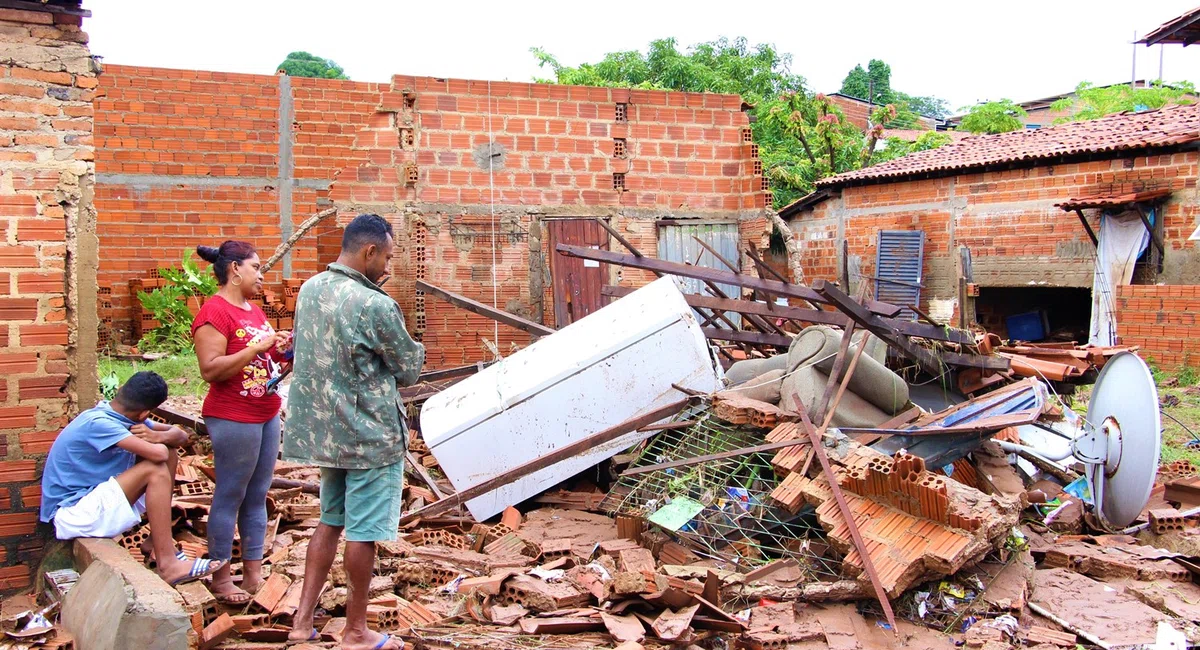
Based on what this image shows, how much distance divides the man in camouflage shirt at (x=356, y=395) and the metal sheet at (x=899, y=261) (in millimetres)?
15712

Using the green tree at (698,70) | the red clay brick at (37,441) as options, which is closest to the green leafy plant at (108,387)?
the red clay brick at (37,441)

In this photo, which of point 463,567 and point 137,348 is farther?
point 137,348

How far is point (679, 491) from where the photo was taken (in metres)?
5.66

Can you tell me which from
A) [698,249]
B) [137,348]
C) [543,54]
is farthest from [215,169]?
[543,54]

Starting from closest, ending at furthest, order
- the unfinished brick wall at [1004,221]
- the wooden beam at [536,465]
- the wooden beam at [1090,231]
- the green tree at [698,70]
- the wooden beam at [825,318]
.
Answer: the wooden beam at [536,465]
the wooden beam at [825,318]
the unfinished brick wall at [1004,221]
the wooden beam at [1090,231]
the green tree at [698,70]

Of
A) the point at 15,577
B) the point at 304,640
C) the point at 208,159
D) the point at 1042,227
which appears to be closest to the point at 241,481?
the point at 304,640

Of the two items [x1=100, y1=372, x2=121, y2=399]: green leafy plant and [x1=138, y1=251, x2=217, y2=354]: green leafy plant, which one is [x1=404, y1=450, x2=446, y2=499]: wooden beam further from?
[x1=138, y1=251, x2=217, y2=354]: green leafy plant

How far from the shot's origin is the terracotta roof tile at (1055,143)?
47.4 feet

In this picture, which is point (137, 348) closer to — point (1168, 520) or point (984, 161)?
point (1168, 520)

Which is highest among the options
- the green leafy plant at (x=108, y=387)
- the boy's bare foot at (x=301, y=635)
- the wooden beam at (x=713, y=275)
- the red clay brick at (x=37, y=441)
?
the wooden beam at (x=713, y=275)

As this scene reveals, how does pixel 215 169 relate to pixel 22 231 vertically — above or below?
above

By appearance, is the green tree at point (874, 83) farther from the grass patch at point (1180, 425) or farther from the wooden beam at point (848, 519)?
the wooden beam at point (848, 519)

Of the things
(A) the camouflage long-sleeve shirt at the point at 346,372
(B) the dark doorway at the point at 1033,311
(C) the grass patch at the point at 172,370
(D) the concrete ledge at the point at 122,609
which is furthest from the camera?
(B) the dark doorway at the point at 1033,311

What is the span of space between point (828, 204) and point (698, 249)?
1082 centimetres
